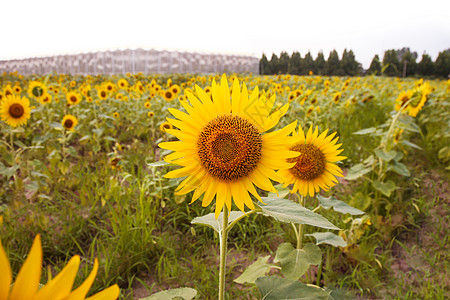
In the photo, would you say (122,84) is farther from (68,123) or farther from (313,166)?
(313,166)

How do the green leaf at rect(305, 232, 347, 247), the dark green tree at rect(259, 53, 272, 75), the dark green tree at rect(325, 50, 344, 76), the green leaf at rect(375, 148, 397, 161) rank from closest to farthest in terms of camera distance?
1. the green leaf at rect(305, 232, 347, 247)
2. the green leaf at rect(375, 148, 397, 161)
3. the dark green tree at rect(325, 50, 344, 76)
4. the dark green tree at rect(259, 53, 272, 75)

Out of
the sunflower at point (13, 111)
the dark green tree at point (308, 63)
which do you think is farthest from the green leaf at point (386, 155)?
the dark green tree at point (308, 63)

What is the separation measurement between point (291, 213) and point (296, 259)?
0.58 metres

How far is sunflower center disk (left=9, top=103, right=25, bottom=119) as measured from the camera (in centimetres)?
310

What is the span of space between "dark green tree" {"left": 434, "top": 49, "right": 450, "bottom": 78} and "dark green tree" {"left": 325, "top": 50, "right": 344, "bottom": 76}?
1224 cm

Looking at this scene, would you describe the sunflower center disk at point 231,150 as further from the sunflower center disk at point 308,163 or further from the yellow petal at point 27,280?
the yellow petal at point 27,280

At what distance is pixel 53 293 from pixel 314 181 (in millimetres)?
1178

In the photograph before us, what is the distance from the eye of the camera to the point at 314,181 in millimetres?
1407

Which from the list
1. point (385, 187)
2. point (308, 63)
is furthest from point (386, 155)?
point (308, 63)

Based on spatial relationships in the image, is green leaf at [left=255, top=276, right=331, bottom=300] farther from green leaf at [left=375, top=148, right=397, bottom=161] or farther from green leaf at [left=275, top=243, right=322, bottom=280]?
green leaf at [left=375, top=148, right=397, bottom=161]

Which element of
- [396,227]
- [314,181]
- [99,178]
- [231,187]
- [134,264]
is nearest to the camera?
[231,187]

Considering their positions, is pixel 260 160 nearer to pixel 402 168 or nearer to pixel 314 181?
pixel 314 181

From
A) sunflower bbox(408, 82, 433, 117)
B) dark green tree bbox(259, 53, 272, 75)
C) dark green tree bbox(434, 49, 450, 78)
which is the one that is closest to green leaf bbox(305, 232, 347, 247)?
sunflower bbox(408, 82, 433, 117)

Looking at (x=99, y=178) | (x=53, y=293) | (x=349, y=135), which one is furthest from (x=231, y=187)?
(x=349, y=135)
